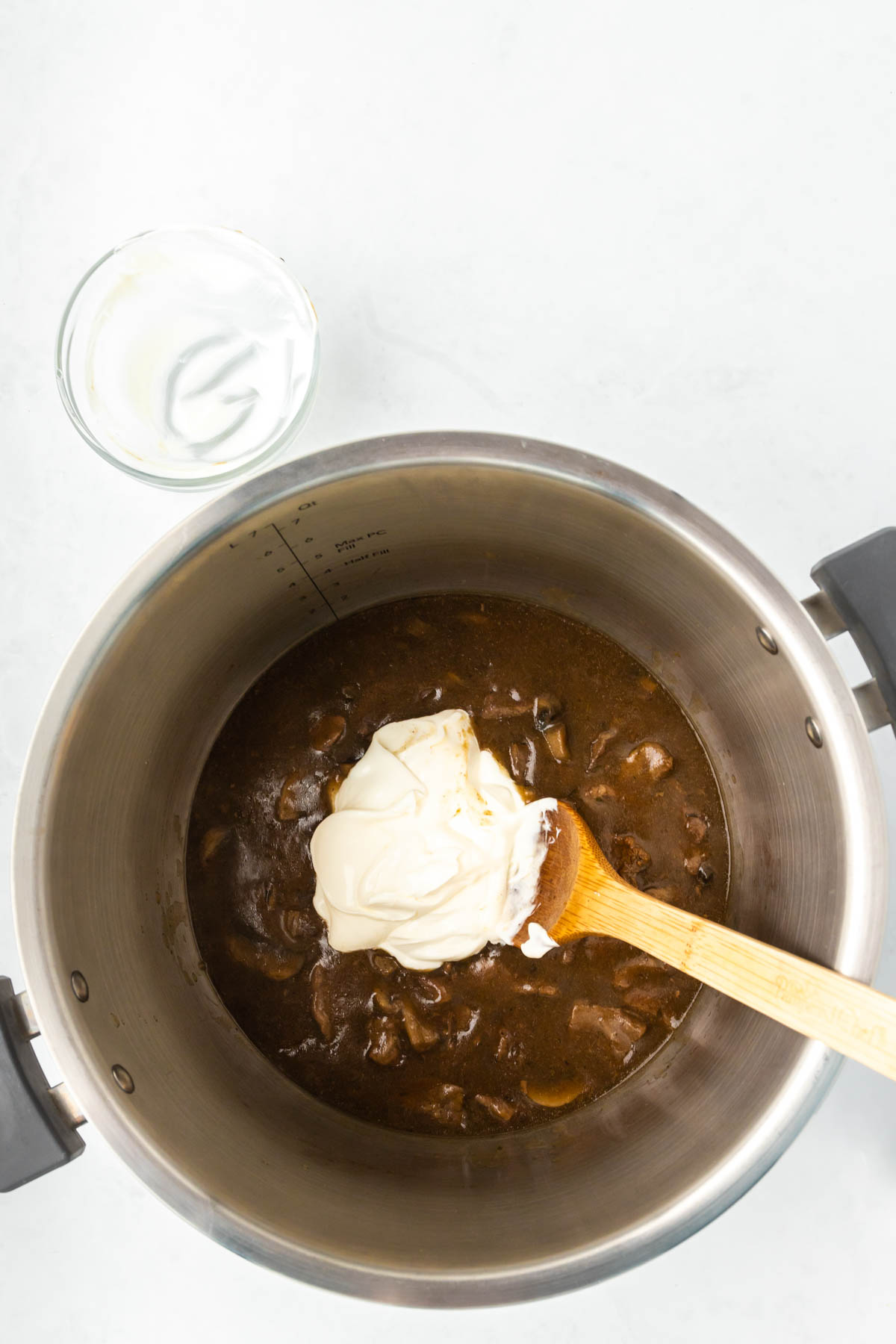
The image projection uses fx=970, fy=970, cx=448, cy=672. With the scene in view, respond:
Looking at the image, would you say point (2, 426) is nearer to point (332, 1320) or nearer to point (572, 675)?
point (572, 675)

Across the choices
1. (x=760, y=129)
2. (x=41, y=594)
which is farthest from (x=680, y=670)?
(x=41, y=594)

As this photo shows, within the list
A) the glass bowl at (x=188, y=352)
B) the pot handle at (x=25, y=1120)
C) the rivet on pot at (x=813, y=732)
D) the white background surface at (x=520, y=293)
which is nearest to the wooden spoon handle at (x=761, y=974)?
the rivet on pot at (x=813, y=732)

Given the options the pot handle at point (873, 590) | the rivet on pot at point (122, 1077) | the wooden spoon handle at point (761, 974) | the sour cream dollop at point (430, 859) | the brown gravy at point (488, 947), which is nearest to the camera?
the wooden spoon handle at point (761, 974)

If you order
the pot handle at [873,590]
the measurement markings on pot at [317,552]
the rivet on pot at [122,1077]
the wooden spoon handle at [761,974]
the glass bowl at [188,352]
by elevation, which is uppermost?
the glass bowl at [188,352]

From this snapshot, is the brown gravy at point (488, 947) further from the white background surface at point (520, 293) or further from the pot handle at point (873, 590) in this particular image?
the pot handle at point (873, 590)

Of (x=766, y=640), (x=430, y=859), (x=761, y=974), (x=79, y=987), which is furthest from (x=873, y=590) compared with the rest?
(x=79, y=987)

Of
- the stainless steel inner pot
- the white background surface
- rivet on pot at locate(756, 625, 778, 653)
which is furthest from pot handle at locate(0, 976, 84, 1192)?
rivet on pot at locate(756, 625, 778, 653)
